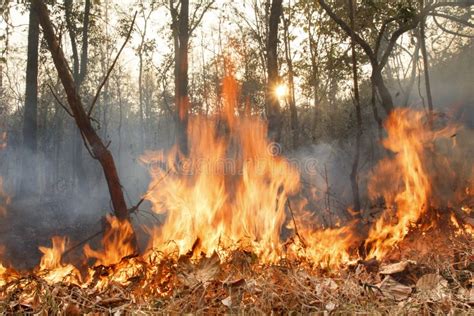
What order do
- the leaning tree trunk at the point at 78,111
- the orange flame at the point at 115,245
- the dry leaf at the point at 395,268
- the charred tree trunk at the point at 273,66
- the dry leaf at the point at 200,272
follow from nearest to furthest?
the dry leaf at the point at 200,272, the dry leaf at the point at 395,268, the orange flame at the point at 115,245, the leaning tree trunk at the point at 78,111, the charred tree trunk at the point at 273,66

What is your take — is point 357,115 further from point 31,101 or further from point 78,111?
point 31,101

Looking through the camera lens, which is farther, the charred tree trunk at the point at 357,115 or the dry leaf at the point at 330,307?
the charred tree trunk at the point at 357,115

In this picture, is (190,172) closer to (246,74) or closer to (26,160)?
(26,160)

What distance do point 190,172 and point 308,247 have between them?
28.0 ft

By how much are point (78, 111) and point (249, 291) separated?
308cm

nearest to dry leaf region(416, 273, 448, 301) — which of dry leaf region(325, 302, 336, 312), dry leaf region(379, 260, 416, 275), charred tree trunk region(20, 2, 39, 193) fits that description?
dry leaf region(379, 260, 416, 275)

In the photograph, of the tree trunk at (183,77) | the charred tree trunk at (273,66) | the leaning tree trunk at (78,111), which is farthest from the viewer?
the tree trunk at (183,77)

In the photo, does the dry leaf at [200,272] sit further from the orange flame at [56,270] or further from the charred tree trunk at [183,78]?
the charred tree trunk at [183,78]

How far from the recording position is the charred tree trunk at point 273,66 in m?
9.39

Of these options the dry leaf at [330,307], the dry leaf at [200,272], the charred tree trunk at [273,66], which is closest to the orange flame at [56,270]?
the dry leaf at [200,272]

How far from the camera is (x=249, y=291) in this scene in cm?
299

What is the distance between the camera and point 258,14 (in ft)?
86.9

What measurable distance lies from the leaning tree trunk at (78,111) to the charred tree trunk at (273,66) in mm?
5433

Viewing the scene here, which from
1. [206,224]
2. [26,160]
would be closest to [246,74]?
[26,160]
